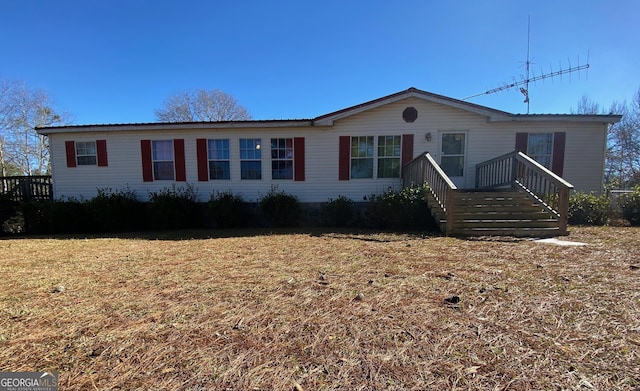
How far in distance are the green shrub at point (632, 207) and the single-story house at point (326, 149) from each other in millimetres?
1143

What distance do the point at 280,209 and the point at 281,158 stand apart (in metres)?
1.90

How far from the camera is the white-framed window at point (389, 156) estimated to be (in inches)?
370

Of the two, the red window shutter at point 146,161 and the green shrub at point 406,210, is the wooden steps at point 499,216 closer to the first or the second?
the green shrub at point 406,210

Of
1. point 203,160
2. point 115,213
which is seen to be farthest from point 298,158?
point 115,213

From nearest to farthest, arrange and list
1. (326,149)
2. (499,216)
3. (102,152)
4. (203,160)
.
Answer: (499,216) → (326,149) → (203,160) → (102,152)

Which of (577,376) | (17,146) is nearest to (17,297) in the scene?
(577,376)

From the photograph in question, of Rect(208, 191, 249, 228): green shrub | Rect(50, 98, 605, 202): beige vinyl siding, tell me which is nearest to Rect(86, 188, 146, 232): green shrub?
Rect(50, 98, 605, 202): beige vinyl siding

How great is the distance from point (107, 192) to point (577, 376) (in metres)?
12.1

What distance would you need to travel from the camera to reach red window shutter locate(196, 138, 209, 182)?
9531 mm

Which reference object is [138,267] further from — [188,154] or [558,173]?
[558,173]

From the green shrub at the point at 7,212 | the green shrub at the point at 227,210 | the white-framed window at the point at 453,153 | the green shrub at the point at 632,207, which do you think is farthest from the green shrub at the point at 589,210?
the green shrub at the point at 7,212

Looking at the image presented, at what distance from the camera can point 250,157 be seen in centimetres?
961

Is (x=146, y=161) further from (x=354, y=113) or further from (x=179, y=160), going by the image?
(x=354, y=113)

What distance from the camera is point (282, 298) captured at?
291 cm
